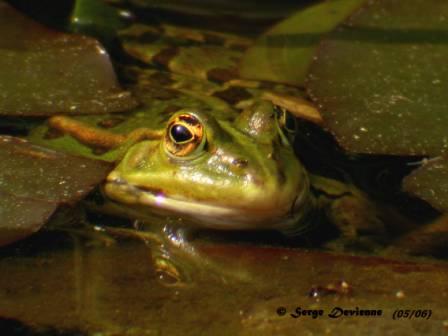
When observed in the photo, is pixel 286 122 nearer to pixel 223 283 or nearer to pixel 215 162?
pixel 215 162

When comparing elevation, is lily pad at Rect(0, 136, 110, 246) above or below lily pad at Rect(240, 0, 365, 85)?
below

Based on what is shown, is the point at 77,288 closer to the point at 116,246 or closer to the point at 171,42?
the point at 116,246

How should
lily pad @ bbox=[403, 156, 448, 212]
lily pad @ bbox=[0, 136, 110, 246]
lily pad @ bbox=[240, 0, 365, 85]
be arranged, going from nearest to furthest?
lily pad @ bbox=[0, 136, 110, 246], lily pad @ bbox=[403, 156, 448, 212], lily pad @ bbox=[240, 0, 365, 85]

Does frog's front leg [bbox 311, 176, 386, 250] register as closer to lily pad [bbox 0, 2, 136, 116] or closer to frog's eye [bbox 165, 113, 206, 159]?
frog's eye [bbox 165, 113, 206, 159]

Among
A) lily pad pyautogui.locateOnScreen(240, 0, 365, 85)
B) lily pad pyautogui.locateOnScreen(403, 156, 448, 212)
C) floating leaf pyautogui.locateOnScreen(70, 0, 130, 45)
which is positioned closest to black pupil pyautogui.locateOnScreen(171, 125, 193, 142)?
lily pad pyautogui.locateOnScreen(403, 156, 448, 212)

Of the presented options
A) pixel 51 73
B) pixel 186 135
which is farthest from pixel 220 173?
pixel 51 73

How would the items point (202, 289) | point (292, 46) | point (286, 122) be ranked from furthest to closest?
point (292, 46) → point (286, 122) → point (202, 289)


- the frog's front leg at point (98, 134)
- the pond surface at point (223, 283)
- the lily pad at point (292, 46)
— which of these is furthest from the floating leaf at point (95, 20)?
the pond surface at point (223, 283)
